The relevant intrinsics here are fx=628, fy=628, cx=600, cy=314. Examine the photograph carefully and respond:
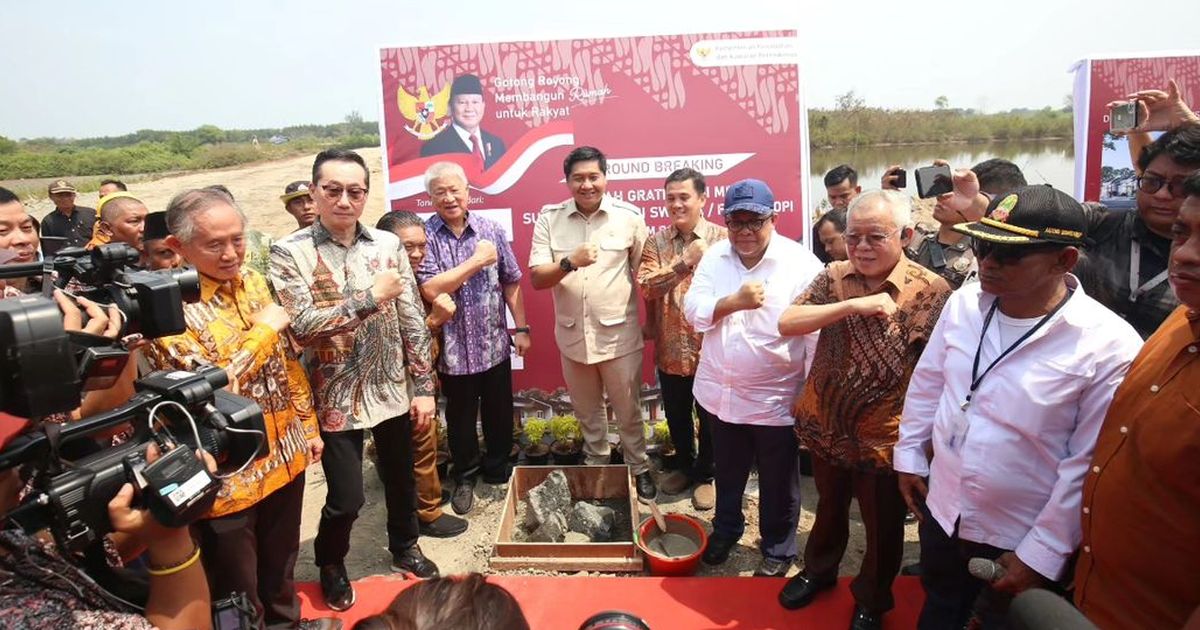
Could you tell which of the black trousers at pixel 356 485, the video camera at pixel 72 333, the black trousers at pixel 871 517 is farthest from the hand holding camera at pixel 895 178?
the video camera at pixel 72 333

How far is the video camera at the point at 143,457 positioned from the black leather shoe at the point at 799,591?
214 cm

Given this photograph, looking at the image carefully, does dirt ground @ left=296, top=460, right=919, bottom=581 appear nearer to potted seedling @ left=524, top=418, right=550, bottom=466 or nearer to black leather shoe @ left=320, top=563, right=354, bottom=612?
potted seedling @ left=524, top=418, right=550, bottom=466

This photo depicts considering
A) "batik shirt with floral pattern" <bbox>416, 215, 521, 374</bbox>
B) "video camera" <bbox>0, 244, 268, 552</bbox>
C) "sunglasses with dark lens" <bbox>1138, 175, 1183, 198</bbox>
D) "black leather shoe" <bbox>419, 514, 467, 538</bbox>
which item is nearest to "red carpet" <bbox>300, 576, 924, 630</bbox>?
"black leather shoe" <bbox>419, 514, 467, 538</bbox>

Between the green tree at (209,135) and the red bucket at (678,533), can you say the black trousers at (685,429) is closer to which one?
the red bucket at (678,533)

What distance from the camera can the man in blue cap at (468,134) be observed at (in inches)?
175

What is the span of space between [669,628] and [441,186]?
2.48m

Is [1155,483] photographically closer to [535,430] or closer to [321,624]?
[321,624]

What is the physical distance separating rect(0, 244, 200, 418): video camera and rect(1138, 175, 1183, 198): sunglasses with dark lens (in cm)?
294

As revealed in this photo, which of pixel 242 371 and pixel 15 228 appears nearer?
pixel 242 371

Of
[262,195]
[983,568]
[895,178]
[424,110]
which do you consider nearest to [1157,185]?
[983,568]

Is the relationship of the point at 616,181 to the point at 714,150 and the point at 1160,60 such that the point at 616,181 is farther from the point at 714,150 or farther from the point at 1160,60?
the point at 1160,60

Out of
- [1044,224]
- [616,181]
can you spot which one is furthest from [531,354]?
[1044,224]

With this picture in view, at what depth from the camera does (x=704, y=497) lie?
367 centimetres

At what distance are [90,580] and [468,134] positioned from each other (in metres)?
3.81
